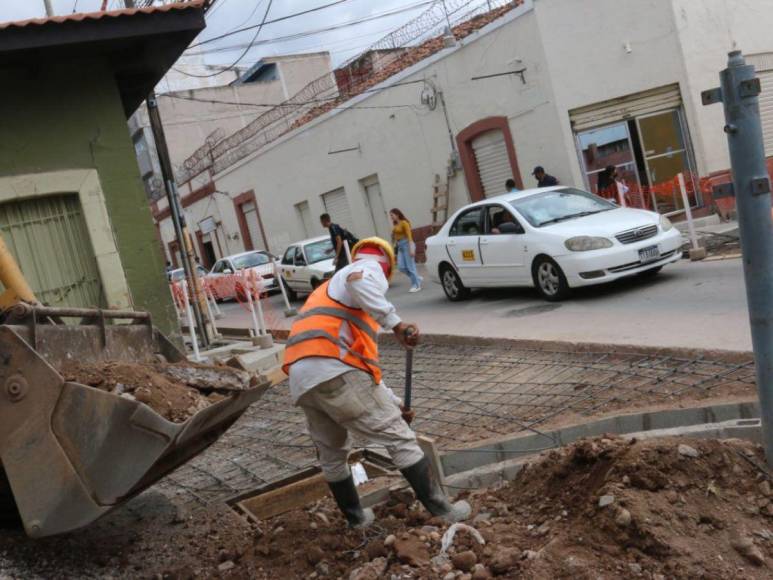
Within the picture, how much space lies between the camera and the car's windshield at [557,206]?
11602 mm

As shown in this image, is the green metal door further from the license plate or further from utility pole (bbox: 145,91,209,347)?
the license plate

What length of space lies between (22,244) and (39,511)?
6415mm

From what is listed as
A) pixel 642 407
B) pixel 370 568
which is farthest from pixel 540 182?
pixel 370 568

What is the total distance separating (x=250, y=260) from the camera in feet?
81.1

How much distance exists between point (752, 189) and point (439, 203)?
1834cm

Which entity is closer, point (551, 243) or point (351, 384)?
point (351, 384)

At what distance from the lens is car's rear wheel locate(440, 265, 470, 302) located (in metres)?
13.4

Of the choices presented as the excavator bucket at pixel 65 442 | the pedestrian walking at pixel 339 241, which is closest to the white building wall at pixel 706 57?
the pedestrian walking at pixel 339 241

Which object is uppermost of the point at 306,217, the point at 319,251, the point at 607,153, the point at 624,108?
the point at 624,108

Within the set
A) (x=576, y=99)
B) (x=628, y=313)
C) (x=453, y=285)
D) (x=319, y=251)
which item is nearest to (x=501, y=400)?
(x=628, y=313)

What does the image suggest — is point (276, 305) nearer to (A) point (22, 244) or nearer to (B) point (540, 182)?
(B) point (540, 182)

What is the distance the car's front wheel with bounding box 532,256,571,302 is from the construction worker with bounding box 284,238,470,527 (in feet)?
23.1

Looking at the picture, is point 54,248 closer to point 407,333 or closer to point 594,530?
point 407,333

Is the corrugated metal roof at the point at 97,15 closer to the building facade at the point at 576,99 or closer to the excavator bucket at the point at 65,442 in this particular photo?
the excavator bucket at the point at 65,442
